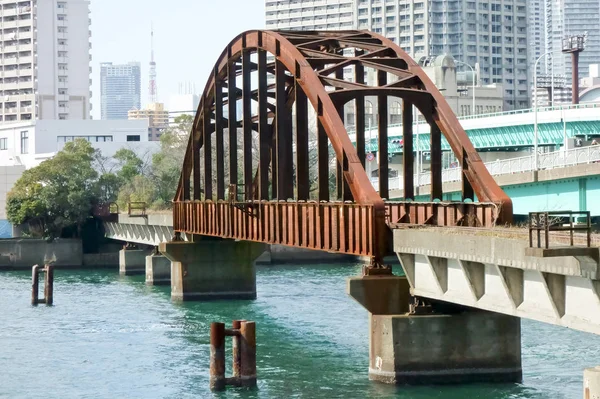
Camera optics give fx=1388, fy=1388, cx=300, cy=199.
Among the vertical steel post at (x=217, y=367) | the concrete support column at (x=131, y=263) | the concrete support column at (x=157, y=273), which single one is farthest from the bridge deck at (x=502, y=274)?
the concrete support column at (x=131, y=263)

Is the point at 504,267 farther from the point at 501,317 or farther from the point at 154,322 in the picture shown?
the point at 154,322

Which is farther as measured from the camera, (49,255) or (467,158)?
(49,255)

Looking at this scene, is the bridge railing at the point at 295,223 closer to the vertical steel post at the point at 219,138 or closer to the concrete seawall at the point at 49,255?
the vertical steel post at the point at 219,138

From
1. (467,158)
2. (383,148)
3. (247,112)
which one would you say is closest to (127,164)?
(247,112)

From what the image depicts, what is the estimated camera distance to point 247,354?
148ft

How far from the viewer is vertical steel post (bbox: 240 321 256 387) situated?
44.3 metres

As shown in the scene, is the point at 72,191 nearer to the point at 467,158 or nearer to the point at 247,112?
the point at 247,112

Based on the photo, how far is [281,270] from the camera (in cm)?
11138

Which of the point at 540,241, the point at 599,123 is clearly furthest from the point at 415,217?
the point at 599,123

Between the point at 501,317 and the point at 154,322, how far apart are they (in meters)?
30.0

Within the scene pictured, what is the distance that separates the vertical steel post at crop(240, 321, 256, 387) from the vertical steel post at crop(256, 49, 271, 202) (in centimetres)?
1738

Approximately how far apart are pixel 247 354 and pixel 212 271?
1428 inches

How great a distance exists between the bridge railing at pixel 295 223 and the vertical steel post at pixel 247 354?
503 cm

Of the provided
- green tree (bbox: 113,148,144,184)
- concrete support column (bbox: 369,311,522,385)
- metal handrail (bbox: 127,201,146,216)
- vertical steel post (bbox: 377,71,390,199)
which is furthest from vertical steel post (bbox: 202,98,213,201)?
green tree (bbox: 113,148,144,184)
